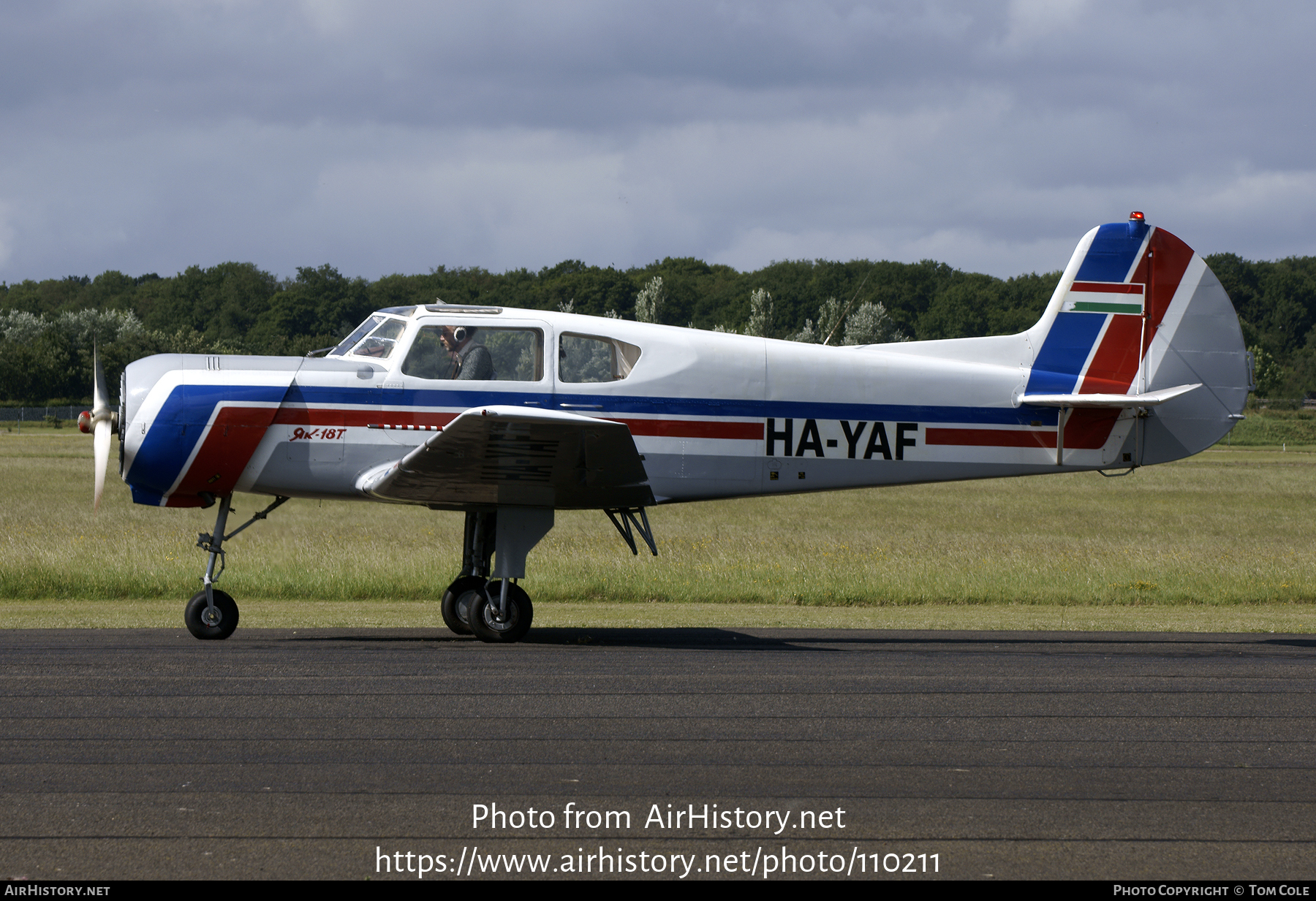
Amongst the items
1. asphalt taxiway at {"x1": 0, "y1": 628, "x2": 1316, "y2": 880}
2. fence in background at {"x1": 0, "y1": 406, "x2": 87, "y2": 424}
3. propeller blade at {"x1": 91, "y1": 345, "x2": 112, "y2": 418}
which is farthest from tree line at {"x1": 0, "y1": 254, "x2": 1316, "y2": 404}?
asphalt taxiway at {"x1": 0, "y1": 628, "x2": 1316, "y2": 880}

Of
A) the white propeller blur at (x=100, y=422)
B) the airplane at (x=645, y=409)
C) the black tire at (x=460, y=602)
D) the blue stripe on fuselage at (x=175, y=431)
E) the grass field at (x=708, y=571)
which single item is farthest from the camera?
the grass field at (x=708, y=571)

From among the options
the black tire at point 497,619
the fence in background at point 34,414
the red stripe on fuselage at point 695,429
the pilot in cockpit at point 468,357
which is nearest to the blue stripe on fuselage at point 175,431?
the pilot in cockpit at point 468,357

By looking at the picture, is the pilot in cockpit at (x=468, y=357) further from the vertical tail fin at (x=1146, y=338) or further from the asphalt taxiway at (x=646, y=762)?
the vertical tail fin at (x=1146, y=338)

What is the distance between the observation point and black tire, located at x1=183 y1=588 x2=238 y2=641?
10.6 m

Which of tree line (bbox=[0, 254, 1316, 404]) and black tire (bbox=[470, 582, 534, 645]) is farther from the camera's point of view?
tree line (bbox=[0, 254, 1316, 404])

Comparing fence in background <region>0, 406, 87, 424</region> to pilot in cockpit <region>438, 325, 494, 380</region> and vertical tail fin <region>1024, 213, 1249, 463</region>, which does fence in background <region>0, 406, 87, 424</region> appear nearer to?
pilot in cockpit <region>438, 325, 494, 380</region>

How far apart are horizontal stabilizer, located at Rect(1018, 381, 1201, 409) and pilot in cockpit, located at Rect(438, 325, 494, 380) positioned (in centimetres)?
531

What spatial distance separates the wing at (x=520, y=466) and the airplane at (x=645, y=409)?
0.11 ft

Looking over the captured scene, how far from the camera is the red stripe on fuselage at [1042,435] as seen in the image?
11773mm

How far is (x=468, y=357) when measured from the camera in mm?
10984

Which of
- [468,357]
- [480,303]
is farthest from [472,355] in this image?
[480,303]

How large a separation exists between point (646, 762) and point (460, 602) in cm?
564

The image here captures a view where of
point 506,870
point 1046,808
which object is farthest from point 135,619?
point 1046,808

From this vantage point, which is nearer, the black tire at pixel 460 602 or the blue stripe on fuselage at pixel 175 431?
the blue stripe on fuselage at pixel 175 431
